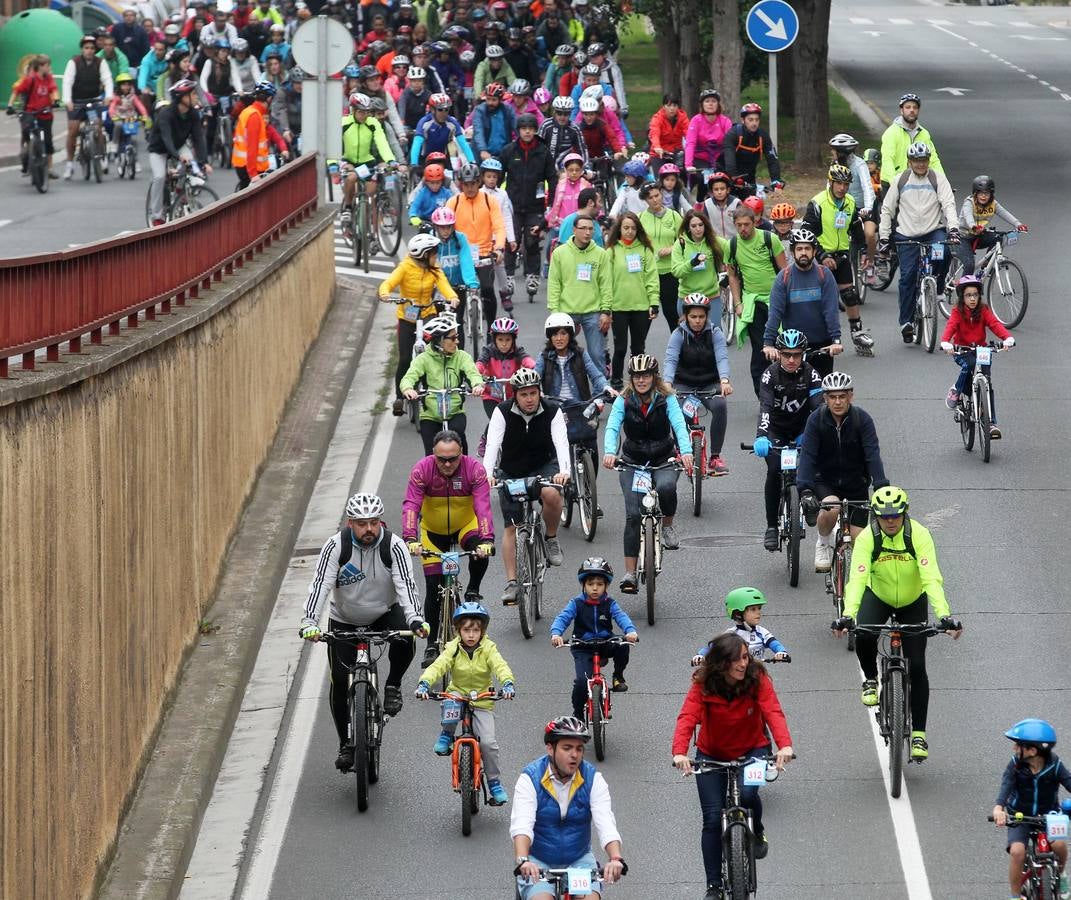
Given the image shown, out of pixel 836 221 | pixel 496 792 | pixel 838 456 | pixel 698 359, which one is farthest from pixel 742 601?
pixel 836 221

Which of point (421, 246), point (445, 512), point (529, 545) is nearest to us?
point (445, 512)

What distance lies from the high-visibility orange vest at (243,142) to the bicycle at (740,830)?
64.3ft

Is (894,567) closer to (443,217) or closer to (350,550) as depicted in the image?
(350,550)

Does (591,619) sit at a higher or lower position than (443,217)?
lower

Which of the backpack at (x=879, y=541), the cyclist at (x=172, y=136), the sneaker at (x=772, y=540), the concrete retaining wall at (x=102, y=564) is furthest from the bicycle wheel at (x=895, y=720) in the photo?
the cyclist at (x=172, y=136)

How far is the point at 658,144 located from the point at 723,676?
21580mm

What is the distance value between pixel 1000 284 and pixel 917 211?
2102mm

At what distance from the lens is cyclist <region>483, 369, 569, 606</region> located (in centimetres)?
1661

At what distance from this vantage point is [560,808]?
10875 mm

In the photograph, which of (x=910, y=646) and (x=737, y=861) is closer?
(x=737, y=861)

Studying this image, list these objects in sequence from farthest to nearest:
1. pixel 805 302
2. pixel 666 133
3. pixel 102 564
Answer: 1. pixel 666 133
2. pixel 805 302
3. pixel 102 564

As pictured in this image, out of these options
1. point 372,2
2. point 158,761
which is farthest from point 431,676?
point 372,2

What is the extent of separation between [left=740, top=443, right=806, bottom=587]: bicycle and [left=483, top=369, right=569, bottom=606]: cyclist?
5.87ft

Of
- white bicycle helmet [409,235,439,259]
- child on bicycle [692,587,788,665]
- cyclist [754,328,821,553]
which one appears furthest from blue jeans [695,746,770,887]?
white bicycle helmet [409,235,439,259]
